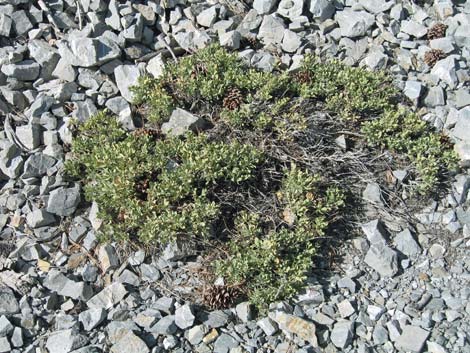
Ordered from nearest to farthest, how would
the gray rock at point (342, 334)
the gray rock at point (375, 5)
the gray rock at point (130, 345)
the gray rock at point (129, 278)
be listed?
the gray rock at point (130, 345) → the gray rock at point (342, 334) → the gray rock at point (129, 278) → the gray rock at point (375, 5)

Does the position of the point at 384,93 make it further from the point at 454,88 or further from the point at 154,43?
the point at 154,43

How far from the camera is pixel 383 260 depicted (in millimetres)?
6223

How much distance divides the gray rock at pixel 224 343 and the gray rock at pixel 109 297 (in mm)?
975

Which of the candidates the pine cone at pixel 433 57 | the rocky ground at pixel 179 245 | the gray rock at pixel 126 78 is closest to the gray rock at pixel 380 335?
the rocky ground at pixel 179 245

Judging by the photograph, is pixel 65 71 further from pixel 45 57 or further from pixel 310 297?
pixel 310 297

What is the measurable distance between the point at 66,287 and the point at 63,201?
954 mm

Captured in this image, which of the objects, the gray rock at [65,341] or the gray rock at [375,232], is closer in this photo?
the gray rock at [65,341]

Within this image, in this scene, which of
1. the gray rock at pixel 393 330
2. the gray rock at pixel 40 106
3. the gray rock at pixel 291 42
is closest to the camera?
the gray rock at pixel 393 330

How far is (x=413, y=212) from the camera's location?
681 cm

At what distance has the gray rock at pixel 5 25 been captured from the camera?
7.39 metres

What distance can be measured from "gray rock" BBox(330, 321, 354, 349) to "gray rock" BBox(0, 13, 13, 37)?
493cm

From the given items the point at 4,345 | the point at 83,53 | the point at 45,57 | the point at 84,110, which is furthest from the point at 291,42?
the point at 4,345

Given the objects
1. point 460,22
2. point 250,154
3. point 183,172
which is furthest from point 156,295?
point 460,22

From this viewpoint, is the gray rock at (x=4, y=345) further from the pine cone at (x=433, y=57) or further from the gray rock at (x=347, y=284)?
the pine cone at (x=433, y=57)
